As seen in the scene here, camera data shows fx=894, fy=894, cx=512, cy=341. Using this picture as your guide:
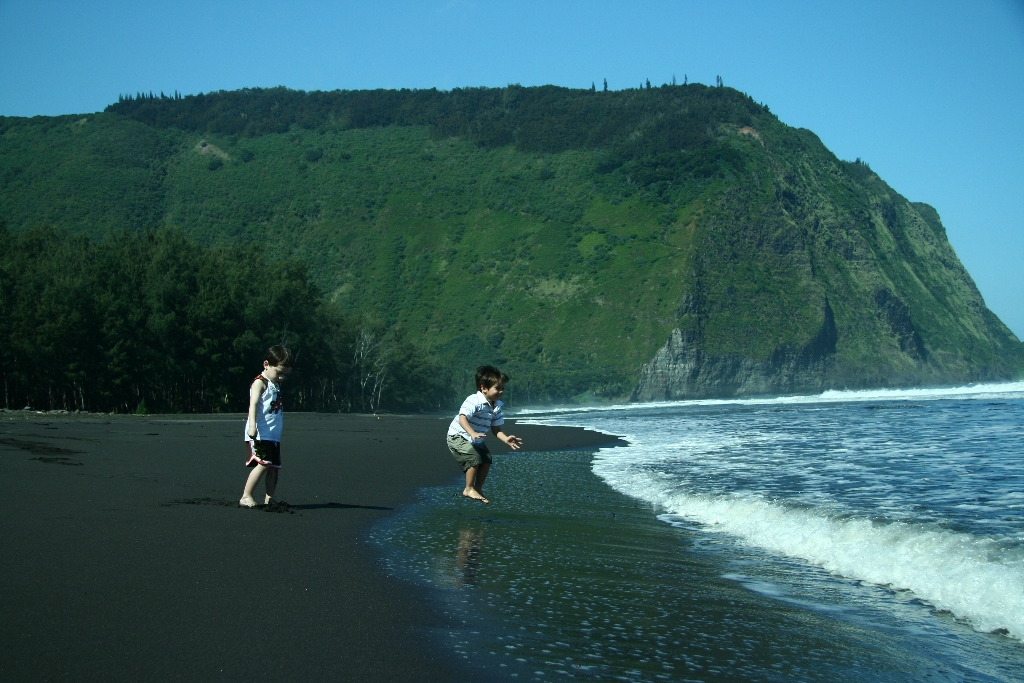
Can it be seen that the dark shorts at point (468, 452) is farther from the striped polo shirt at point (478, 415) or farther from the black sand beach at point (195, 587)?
the black sand beach at point (195, 587)

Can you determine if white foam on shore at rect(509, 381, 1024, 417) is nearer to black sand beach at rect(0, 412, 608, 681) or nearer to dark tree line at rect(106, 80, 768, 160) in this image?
black sand beach at rect(0, 412, 608, 681)

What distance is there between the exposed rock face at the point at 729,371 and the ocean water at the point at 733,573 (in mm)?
89550

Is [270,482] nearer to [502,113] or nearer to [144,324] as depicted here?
[144,324]

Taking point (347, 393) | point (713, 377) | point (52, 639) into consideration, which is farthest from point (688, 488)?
point (713, 377)

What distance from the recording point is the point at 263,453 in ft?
31.0

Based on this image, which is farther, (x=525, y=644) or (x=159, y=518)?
(x=159, y=518)

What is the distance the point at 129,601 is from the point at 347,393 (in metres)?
59.7

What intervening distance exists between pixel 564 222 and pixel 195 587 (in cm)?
12622

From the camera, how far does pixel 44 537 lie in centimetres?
691

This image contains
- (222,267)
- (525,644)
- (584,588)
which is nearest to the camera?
(525,644)

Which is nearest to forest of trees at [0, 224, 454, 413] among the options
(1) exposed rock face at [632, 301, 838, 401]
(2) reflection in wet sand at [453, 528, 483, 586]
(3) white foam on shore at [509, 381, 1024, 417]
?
(3) white foam on shore at [509, 381, 1024, 417]

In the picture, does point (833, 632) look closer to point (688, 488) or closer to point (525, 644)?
point (525, 644)

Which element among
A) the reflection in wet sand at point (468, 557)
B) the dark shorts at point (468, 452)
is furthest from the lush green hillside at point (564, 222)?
the reflection in wet sand at point (468, 557)

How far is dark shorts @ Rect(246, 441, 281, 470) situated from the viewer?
30.8 feet
